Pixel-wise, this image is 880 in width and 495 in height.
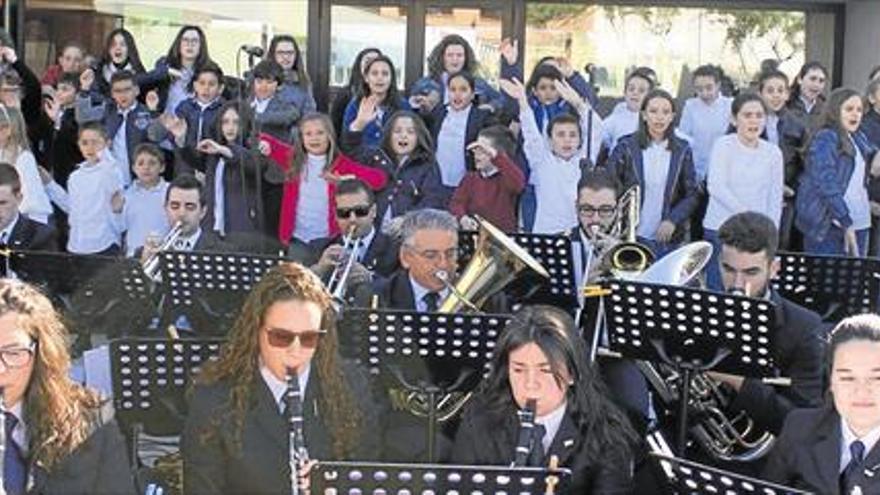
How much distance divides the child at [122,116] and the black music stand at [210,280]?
3.33 m

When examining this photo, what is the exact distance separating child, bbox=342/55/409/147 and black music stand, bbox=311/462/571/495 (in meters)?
5.52

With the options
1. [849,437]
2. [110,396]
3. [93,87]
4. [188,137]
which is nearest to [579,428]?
[849,437]

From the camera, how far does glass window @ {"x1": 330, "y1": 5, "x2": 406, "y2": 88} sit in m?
12.0

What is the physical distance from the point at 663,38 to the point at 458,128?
4.06m

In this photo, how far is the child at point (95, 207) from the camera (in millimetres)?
7895

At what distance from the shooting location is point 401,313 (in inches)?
184

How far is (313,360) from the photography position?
13.3ft

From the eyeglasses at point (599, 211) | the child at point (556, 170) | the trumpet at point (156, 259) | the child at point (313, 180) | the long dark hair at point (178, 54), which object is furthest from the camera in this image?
the long dark hair at point (178, 54)

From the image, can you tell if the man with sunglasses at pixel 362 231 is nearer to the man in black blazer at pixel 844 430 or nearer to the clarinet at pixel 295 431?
the clarinet at pixel 295 431

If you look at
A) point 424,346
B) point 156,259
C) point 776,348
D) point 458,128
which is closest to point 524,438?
point 424,346

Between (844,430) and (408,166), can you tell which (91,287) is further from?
(844,430)

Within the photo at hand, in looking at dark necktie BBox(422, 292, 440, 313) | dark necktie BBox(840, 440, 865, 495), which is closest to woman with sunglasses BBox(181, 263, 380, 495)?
dark necktie BBox(840, 440, 865, 495)

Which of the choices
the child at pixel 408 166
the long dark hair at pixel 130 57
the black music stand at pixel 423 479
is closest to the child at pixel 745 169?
the child at pixel 408 166

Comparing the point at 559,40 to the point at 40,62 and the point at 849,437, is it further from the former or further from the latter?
the point at 849,437
